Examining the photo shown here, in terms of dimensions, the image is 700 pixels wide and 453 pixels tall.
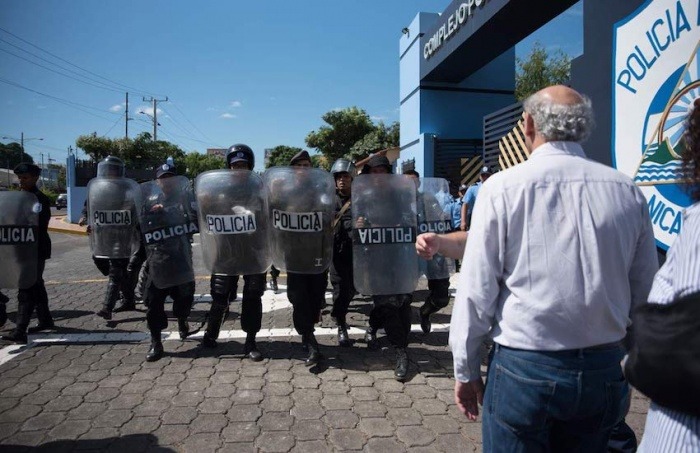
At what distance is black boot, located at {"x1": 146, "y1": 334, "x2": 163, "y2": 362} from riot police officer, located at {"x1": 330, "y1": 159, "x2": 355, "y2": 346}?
66.3 inches

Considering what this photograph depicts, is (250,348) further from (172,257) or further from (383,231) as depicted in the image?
(383,231)

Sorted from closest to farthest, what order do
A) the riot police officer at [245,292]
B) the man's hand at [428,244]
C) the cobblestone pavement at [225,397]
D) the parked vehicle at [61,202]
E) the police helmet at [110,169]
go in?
the man's hand at [428,244] → the cobblestone pavement at [225,397] → the riot police officer at [245,292] → the police helmet at [110,169] → the parked vehicle at [61,202]

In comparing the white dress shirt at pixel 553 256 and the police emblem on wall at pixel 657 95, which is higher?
the police emblem on wall at pixel 657 95

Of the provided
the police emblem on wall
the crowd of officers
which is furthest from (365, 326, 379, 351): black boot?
the police emblem on wall

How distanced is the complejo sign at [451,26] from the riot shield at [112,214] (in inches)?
286

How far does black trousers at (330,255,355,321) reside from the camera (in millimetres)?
4277

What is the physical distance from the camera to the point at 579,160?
1478mm

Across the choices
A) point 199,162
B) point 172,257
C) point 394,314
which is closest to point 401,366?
point 394,314

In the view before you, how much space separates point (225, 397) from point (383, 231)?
5.78ft

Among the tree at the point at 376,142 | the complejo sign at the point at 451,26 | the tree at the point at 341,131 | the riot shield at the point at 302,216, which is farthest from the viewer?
the tree at the point at 341,131

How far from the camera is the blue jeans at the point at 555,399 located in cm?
138

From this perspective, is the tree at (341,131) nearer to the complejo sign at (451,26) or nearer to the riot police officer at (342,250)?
the complejo sign at (451,26)

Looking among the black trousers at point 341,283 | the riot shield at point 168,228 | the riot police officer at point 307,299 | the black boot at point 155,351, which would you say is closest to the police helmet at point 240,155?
the riot police officer at point 307,299

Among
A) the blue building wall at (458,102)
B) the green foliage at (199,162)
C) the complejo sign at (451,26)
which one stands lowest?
the blue building wall at (458,102)
